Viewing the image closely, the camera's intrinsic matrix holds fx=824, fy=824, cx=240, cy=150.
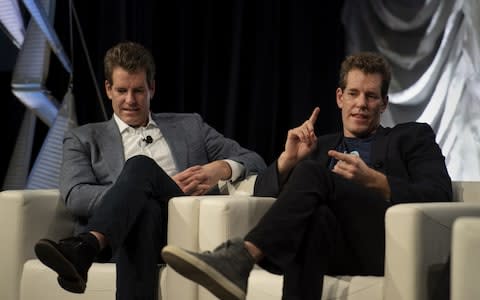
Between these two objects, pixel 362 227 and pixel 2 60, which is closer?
pixel 362 227

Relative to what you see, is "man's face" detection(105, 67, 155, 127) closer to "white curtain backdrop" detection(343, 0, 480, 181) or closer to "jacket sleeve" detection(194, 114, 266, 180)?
"jacket sleeve" detection(194, 114, 266, 180)

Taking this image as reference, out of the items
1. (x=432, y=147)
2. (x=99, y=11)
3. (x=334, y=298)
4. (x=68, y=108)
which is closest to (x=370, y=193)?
(x=334, y=298)

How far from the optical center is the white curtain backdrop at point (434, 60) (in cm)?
347

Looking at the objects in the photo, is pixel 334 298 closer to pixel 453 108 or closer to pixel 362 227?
pixel 362 227

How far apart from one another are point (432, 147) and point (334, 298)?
715 millimetres

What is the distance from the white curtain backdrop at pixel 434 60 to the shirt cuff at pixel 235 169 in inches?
41.0

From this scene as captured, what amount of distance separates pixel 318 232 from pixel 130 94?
3.67 ft

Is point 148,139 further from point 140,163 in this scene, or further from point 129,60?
point 140,163

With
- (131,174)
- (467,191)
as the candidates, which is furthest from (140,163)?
(467,191)

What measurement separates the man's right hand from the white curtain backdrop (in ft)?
3.69

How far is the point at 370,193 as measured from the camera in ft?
7.22

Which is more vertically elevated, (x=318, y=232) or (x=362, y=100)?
(x=362, y=100)

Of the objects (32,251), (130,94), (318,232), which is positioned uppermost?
(130,94)

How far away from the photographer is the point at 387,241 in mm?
2055
